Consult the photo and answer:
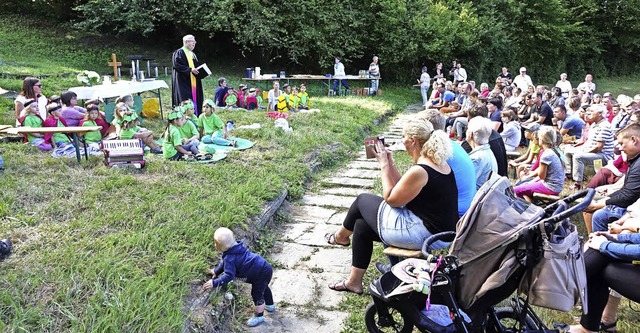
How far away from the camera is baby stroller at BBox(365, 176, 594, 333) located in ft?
7.91

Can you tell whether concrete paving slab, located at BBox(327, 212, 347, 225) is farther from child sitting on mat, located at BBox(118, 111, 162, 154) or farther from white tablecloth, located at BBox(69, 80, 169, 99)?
white tablecloth, located at BBox(69, 80, 169, 99)

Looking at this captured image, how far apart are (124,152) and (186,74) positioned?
3620mm

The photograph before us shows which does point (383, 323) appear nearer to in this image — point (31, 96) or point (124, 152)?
point (124, 152)

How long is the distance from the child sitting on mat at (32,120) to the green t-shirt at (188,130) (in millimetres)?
1876

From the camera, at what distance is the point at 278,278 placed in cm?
398

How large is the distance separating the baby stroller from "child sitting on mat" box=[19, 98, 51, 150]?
618cm

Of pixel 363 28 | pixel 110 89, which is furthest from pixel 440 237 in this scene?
pixel 363 28

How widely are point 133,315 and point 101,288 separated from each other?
393 mm

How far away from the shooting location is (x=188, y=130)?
7281mm

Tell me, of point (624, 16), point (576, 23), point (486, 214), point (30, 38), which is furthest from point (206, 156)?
point (624, 16)

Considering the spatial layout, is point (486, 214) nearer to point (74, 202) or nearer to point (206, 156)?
point (74, 202)

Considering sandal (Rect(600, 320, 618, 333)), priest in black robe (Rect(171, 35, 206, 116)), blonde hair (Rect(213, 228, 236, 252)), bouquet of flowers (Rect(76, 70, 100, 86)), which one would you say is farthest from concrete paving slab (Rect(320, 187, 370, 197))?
bouquet of flowers (Rect(76, 70, 100, 86))

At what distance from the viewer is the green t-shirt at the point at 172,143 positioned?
6.82 m

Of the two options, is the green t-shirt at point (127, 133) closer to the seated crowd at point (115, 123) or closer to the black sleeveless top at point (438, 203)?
the seated crowd at point (115, 123)
